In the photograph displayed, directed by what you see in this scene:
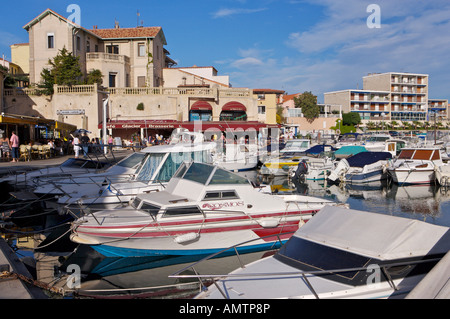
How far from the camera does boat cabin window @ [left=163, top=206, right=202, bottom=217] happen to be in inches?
395

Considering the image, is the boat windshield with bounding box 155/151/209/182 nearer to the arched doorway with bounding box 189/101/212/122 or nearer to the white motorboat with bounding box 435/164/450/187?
the white motorboat with bounding box 435/164/450/187

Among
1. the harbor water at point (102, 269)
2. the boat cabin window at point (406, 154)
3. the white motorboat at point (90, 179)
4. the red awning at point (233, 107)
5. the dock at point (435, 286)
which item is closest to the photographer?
the dock at point (435, 286)

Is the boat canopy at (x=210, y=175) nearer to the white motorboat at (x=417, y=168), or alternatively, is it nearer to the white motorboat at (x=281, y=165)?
the white motorboat at (x=281, y=165)

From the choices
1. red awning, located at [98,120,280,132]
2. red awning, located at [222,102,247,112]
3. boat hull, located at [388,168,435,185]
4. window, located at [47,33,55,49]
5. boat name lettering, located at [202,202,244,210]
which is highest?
window, located at [47,33,55,49]

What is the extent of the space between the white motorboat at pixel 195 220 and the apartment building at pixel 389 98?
3125 inches

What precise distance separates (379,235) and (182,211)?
526 cm

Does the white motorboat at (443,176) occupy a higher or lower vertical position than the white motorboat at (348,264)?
lower

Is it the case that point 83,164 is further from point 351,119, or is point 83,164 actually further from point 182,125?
point 351,119

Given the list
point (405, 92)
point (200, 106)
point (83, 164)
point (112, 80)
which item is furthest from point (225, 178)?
point (405, 92)

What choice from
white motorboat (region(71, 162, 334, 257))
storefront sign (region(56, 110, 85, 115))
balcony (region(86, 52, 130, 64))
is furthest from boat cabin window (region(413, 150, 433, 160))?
balcony (region(86, 52, 130, 64))

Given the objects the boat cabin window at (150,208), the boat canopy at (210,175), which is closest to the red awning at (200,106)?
the boat canopy at (210,175)

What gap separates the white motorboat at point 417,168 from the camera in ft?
76.9

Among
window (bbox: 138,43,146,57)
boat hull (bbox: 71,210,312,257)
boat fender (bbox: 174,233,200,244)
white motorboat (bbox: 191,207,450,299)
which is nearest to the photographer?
white motorboat (bbox: 191,207,450,299)

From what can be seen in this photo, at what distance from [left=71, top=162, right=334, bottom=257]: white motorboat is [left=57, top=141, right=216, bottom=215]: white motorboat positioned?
2404 millimetres
